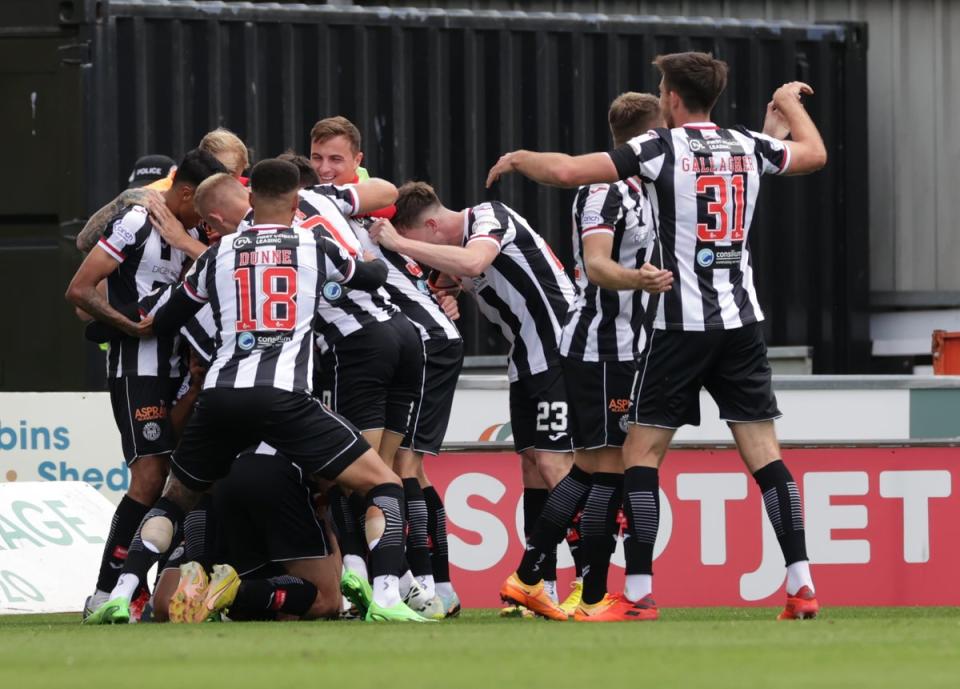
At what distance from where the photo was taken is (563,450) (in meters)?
7.66

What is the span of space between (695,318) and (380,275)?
1157 mm

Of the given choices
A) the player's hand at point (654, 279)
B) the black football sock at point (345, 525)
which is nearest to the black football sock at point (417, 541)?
the black football sock at point (345, 525)

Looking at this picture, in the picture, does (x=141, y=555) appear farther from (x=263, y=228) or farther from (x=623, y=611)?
(x=623, y=611)

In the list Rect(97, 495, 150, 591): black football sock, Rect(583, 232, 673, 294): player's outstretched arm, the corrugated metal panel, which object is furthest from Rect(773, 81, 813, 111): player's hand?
the corrugated metal panel

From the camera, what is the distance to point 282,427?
21.1 ft

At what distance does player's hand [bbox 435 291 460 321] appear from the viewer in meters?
7.94

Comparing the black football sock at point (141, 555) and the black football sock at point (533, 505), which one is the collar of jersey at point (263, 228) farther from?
the black football sock at point (533, 505)

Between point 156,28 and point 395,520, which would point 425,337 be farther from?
point 156,28

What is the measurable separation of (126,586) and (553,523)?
1.60 m

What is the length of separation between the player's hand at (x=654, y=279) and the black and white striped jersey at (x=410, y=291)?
1.44 meters

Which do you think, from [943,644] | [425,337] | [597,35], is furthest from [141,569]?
[597,35]

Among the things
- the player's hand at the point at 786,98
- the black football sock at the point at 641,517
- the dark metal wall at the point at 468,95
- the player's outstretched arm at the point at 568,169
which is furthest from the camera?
the dark metal wall at the point at 468,95

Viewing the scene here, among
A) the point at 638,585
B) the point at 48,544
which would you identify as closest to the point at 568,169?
the point at 638,585

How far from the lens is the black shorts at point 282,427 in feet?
21.0
